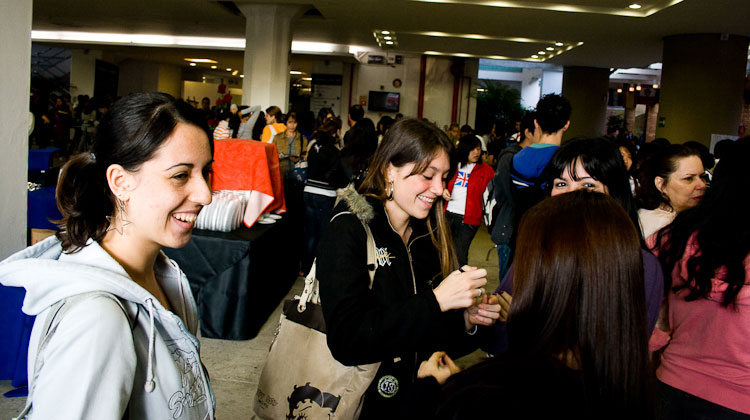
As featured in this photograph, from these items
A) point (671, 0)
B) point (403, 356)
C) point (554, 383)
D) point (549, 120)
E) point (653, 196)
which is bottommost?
point (403, 356)

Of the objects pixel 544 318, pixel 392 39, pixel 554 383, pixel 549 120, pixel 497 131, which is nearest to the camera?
pixel 554 383

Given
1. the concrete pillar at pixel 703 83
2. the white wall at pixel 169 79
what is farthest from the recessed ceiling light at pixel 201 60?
the concrete pillar at pixel 703 83

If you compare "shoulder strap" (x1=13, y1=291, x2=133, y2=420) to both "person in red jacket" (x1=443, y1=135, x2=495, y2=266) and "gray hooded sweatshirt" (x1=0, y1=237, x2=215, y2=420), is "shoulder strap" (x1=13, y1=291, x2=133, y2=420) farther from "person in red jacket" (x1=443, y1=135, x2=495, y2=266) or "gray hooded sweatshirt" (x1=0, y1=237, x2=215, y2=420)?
"person in red jacket" (x1=443, y1=135, x2=495, y2=266)

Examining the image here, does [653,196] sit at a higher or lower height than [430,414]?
higher

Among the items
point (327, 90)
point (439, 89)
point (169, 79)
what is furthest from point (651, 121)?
point (169, 79)

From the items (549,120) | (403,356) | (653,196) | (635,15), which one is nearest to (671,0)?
(635,15)

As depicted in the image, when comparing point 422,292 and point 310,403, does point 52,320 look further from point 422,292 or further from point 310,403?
point 422,292

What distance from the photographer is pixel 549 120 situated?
3.58 meters

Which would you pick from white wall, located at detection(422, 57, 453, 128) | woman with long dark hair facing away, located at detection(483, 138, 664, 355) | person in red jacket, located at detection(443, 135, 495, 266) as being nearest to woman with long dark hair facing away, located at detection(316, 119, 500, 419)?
woman with long dark hair facing away, located at detection(483, 138, 664, 355)

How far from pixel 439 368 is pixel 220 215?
3147mm

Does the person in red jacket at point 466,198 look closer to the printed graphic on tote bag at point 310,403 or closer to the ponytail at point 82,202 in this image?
the printed graphic on tote bag at point 310,403

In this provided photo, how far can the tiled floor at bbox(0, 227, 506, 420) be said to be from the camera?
312cm

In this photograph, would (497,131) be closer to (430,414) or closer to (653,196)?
(653,196)

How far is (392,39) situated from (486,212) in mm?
9938
